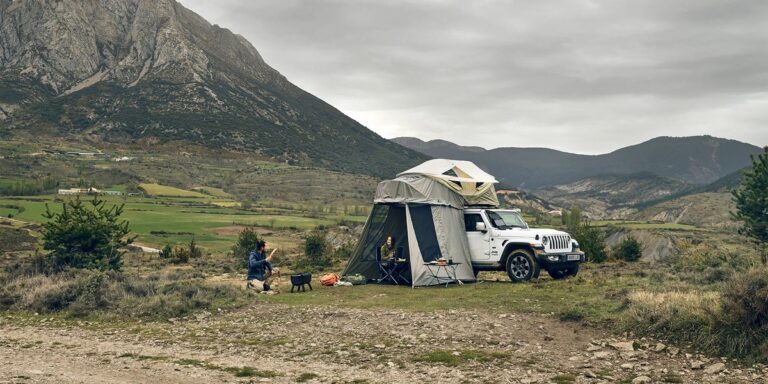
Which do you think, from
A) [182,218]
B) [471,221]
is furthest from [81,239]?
[182,218]

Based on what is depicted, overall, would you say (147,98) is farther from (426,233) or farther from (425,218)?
(426,233)

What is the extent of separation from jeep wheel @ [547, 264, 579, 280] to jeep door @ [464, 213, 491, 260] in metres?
2.13

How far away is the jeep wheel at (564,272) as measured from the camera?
1925 centimetres

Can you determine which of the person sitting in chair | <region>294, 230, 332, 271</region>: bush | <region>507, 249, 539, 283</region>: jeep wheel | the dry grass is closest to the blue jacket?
the person sitting in chair

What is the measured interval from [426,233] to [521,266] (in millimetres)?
3130

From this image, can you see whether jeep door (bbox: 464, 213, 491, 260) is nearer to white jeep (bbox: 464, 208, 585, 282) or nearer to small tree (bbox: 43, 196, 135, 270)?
white jeep (bbox: 464, 208, 585, 282)

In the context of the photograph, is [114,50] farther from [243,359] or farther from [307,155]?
[243,359]

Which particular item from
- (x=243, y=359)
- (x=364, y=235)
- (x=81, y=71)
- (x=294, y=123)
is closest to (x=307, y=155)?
(x=294, y=123)

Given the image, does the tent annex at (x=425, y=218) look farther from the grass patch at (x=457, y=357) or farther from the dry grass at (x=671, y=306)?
the grass patch at (x=457, y=357)

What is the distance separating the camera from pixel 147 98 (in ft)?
506

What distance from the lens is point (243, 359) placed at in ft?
33.6

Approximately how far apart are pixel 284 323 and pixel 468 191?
30.1 feet

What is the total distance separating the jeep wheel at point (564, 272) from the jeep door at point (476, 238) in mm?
2134

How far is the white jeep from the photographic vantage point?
18359 mm
